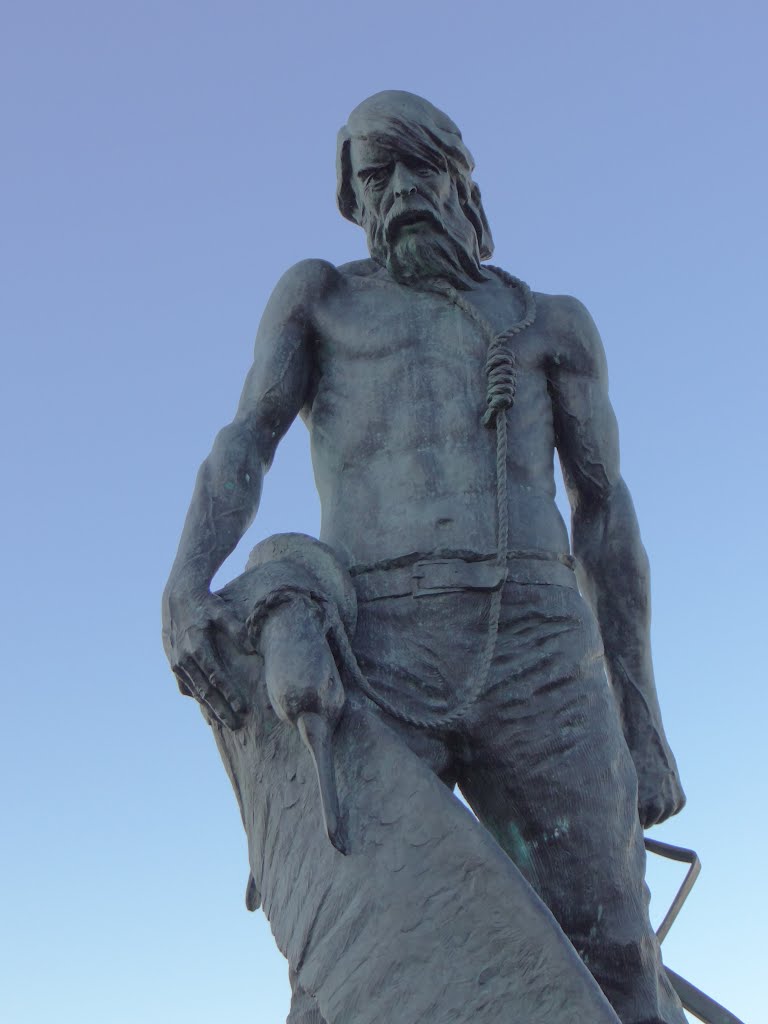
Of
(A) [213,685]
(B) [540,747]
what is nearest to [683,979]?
(B) [540,747]

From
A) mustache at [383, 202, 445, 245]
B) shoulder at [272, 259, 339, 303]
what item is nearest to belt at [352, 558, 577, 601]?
shoulder at [272, 259, 339, 303]

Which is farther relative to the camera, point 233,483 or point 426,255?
point 426,255

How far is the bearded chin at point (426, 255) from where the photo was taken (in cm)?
609

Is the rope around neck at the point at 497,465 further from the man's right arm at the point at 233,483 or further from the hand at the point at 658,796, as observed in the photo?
the hand at the point at 658,796

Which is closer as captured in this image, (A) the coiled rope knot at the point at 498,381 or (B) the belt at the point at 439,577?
(B) the belt at the point at 439,577

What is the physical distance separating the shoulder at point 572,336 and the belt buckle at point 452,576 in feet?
3.08

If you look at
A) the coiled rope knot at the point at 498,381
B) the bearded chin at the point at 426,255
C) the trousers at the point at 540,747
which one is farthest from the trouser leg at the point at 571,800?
the bearded chin at the point at 426,255

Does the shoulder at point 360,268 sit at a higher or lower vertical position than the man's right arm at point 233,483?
higher

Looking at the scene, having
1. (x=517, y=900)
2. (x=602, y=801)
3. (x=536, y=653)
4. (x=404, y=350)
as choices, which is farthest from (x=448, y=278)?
(x=517, y=900)

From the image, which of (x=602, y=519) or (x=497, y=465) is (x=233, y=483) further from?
(x=602, y=519)

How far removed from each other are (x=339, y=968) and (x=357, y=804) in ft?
1.50

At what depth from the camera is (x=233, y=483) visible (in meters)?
5.73

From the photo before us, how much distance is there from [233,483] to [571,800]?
1.52 m

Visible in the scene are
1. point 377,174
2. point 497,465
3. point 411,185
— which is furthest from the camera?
point 377,174
